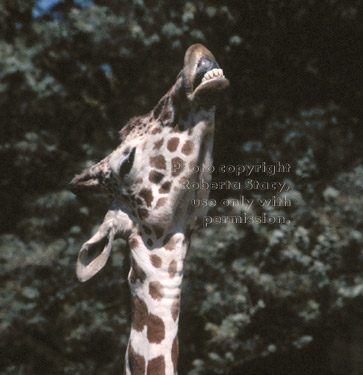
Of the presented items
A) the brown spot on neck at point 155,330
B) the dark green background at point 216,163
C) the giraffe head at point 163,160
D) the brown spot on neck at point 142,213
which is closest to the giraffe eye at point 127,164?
the giraffe head at point 163,160

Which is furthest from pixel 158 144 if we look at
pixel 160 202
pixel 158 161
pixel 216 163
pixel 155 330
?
pixel 216 163

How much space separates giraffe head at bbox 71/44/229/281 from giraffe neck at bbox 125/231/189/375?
0.04 m

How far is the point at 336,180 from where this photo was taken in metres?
2.85

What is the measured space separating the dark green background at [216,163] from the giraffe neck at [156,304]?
177 centimetres

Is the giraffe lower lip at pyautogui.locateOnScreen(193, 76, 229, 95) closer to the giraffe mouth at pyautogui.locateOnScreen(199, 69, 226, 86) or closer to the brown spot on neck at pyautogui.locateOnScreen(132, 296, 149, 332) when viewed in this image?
the giraffe mouth at pyautogui.locateOnScreen(199, 69, 226, 86)

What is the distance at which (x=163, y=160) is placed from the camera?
0.94 m

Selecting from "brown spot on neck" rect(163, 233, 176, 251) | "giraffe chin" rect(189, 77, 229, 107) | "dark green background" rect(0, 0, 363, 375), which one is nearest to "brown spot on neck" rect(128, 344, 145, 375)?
"brown spot on neck" rect(163, 233, 176, 251)

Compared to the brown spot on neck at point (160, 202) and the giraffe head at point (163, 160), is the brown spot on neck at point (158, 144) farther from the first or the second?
the brown spot on neck at point (160, 202)

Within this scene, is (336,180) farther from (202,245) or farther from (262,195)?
(202,245)

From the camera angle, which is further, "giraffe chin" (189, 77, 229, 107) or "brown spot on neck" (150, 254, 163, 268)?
"brown spot on neck" (150, 254, 163, 268)

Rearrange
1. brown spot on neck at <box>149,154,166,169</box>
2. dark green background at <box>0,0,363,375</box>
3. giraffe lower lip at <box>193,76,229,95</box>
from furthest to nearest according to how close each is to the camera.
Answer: dark green background at <box>0,0,363,375</box> → brown spot on neck at <box>149,154,166,169</box> → giraffe lower lip at <box>193,76,229,95</box>

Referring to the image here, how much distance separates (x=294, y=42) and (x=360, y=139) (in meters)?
0.91

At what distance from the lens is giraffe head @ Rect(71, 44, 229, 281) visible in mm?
877

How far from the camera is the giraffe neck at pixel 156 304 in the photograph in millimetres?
924
